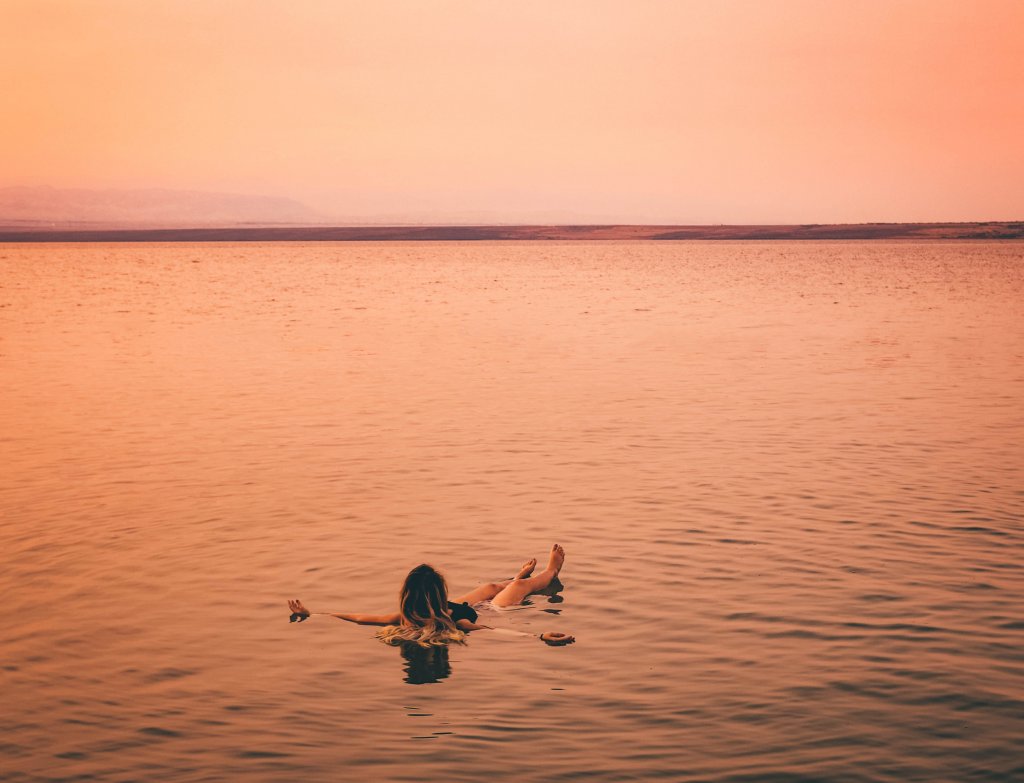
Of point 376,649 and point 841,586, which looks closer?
point 376,649

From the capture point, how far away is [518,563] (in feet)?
51.9

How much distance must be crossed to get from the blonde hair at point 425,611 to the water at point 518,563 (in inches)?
13.7

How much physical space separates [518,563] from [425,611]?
3.42 m

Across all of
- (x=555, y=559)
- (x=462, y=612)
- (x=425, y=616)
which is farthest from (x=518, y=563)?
(x=425, y=616)

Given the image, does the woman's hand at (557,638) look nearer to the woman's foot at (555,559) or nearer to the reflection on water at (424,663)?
the reflection on water at (424,663)

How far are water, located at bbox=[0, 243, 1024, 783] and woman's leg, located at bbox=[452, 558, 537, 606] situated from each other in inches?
22.2

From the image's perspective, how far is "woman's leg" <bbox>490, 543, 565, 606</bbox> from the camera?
46.0 ft

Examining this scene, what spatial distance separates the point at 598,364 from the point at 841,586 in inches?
990

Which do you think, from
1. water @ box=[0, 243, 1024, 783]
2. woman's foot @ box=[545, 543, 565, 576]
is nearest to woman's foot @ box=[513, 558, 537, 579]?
woman's foot @ box=[545, 543, 565, 576]

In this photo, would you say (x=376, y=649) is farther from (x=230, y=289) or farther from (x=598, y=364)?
(x=230, y=289)

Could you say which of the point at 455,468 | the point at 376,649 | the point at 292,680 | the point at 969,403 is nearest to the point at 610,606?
the point at 376,649

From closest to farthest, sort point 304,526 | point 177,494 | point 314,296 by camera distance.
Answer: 1. point 304,526
2. point 177,494
3. point 314,296

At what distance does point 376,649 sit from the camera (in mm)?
12789

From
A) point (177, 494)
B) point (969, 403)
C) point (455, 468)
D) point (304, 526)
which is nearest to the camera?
point (304, 526)
